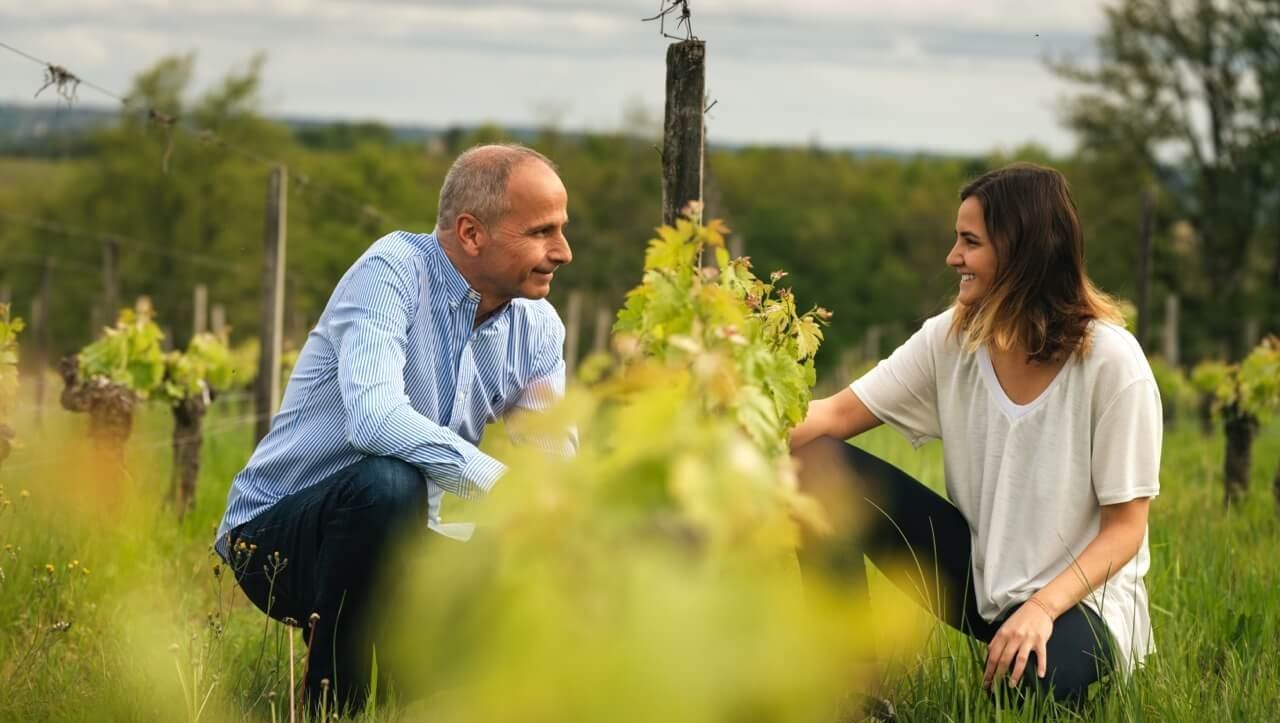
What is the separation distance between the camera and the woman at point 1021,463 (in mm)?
3055

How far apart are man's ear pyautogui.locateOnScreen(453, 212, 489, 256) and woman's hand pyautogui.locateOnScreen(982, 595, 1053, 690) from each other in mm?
→ 1483

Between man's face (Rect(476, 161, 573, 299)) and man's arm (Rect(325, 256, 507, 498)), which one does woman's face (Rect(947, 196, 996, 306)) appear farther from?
man's arm (Rect(325, 256, 507, 498))

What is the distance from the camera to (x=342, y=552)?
3080 millimetres

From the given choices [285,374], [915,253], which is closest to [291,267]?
[915,253]

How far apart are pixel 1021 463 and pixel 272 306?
16.5ft

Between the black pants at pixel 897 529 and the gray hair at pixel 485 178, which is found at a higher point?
the gray hair at pixel 485 178

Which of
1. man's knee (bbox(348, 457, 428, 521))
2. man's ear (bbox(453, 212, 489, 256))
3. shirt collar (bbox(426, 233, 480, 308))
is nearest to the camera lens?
man's knee (bbox(348, 457, 428, 521))

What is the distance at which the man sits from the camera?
119 inches

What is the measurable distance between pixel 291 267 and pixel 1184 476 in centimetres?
4408

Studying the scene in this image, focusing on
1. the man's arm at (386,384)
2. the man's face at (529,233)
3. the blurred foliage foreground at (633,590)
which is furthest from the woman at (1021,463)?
the blurred foliage foreground at (633,590)

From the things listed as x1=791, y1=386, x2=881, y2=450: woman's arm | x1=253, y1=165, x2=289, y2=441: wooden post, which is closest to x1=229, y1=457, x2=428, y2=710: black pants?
x1=791, y1=386, x2=881, y2=450: woman's arm

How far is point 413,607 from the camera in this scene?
1.20m

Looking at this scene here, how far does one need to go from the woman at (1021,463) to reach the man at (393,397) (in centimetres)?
81

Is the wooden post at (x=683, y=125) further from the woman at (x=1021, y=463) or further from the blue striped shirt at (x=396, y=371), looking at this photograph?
the woman at (x=1021, y=463)
